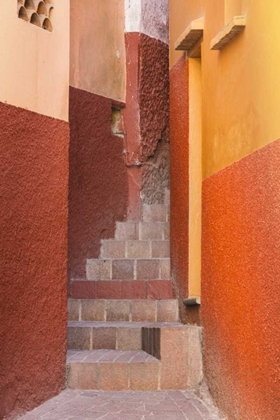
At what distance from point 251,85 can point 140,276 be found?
137 inches

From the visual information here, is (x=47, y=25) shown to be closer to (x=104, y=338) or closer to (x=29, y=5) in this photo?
(x=29, y=5)

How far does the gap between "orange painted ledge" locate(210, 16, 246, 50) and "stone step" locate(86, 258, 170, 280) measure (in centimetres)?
286

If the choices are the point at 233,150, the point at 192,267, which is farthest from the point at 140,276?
the point at 233,150

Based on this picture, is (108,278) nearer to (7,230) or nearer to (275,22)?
(7,230)

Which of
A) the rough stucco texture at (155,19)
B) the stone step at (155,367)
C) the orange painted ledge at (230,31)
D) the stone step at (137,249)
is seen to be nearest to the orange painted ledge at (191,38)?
the orange painted ledge at (230,31)

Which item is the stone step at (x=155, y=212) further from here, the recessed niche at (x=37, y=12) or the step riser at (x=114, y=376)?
the recessed niche at (x=37, y=12)

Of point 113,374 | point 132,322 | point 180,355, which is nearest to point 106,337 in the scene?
point 132,322

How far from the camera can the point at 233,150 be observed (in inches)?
195

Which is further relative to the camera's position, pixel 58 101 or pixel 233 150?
pixel 58 101

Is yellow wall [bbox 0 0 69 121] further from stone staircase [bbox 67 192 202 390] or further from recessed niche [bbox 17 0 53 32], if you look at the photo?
stone staircase [bbox 67 192 202 390]

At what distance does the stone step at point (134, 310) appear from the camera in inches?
279

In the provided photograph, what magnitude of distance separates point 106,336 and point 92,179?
2060 millimetres

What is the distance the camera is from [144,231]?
26.6 ft

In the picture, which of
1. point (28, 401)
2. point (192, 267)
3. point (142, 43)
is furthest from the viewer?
point (142, 43)
